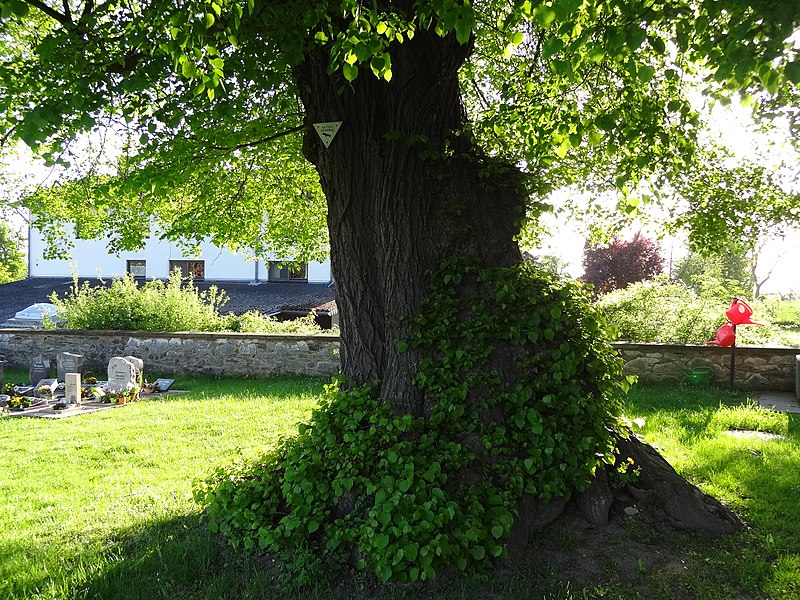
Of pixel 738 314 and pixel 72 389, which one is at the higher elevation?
pixel 738 314

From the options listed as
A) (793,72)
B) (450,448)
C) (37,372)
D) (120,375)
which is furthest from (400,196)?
(37,372)

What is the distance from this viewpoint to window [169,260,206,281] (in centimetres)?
3106

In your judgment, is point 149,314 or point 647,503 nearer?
point 647,503

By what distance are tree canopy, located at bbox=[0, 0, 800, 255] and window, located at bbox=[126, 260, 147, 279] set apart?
25.3 m

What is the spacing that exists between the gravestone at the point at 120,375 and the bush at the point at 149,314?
3516 millimetres

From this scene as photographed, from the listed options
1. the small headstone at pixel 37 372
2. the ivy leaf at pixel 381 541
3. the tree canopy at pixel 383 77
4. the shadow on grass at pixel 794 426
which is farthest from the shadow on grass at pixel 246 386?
the ivy leaf at pixel 381 541

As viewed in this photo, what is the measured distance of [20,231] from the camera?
51.1 metres

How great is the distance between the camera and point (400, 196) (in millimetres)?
4742

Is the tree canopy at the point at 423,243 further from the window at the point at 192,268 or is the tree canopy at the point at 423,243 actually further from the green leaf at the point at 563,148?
the window at the point at 192,268

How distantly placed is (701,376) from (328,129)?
29.1 ft

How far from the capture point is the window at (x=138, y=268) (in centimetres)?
3197

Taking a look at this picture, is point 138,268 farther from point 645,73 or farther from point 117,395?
point 645,73

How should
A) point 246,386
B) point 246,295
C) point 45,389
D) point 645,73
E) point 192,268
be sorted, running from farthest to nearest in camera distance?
point 192,268 → point 246,295 → point 246,386 → point 45,389 → point 645,73

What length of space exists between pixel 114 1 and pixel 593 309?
456cm
